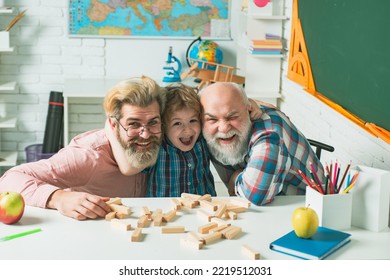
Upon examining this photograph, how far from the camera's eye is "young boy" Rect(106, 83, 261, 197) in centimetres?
278

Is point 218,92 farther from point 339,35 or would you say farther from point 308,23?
point 308,23

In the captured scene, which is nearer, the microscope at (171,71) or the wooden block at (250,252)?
the wooden block at (250,252)

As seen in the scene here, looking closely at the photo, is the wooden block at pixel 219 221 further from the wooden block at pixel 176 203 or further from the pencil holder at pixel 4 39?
the pencil holder at pixel 4 39

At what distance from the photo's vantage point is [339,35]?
12.7 feet

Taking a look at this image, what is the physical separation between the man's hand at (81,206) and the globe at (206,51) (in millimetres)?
3432

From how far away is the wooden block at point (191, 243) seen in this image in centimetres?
211

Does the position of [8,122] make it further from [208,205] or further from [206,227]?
[206,227]

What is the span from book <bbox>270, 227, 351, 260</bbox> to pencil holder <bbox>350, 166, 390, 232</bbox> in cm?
14

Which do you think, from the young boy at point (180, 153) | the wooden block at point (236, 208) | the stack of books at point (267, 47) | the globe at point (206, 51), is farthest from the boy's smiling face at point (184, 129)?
the globe at point (206, 51)

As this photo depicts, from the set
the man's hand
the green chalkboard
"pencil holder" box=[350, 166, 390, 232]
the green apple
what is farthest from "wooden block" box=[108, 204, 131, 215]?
the green chalkboard

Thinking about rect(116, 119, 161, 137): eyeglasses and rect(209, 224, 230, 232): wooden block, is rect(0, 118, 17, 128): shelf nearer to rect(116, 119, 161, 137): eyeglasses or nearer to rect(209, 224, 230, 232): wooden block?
rect(116, 119, 161, 137): eyeglasses

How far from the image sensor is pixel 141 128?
2.77 m

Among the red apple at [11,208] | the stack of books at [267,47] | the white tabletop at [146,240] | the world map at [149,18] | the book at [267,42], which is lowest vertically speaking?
the white tabletop at [146,240]

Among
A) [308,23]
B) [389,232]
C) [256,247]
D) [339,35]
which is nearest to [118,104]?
[256,247]
